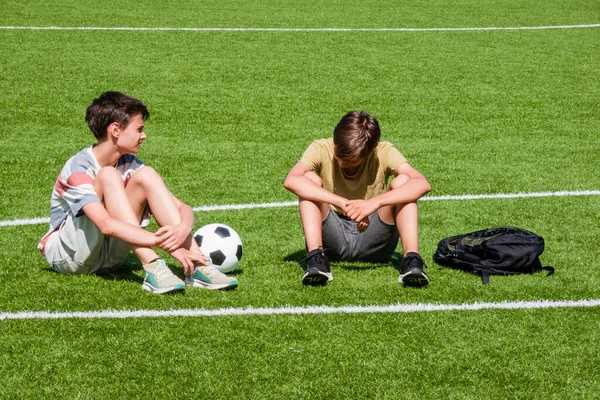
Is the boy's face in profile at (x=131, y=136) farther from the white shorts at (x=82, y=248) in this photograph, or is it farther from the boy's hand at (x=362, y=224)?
the boy's hand at (x=362, y=224)

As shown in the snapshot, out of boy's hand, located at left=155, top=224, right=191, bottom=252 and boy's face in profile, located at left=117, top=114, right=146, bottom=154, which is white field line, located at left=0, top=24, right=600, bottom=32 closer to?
boy's face in profile, located at left=117, top=114, right=146, bottom=154

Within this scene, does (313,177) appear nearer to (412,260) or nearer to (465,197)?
(412,260)

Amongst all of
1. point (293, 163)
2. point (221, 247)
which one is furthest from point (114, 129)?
point (293, 163)

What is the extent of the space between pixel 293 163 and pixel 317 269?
418cm

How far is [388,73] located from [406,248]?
891 centimetres

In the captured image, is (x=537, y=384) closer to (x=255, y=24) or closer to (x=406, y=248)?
(x=406, y=248)

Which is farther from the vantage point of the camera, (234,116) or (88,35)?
(88,35)

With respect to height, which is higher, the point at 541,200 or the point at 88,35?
the point at 88,35

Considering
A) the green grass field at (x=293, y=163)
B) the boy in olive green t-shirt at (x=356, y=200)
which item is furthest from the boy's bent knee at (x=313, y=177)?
the green grass field at (x=293, y=163)

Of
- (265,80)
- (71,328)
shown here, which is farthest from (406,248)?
(265,80)

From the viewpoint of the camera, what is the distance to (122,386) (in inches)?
187

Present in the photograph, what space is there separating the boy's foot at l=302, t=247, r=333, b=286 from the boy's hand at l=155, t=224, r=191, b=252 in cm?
91

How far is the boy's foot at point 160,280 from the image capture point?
6.03 m

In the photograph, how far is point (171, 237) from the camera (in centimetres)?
598
